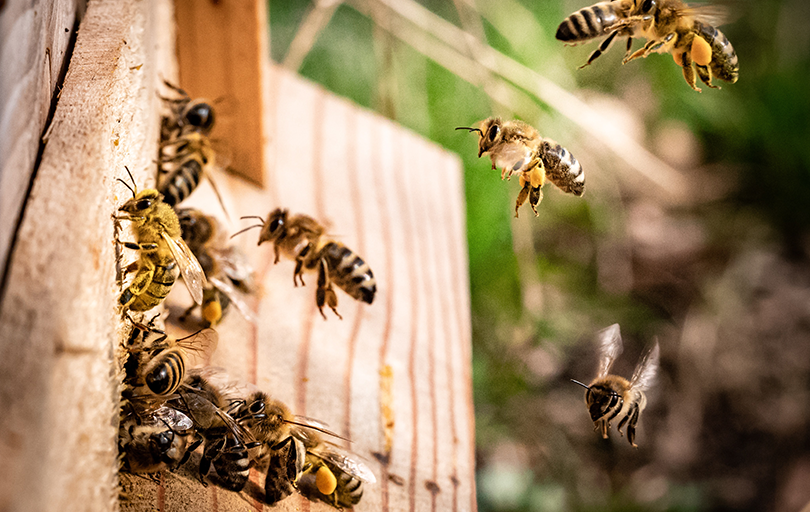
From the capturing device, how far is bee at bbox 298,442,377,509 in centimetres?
113

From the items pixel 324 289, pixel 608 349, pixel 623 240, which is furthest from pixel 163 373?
pixel 623 240

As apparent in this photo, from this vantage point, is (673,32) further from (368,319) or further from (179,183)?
(179,183)

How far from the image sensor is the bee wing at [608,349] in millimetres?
1460

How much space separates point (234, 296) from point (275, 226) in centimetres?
21

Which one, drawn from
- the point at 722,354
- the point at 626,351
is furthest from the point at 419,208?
the point at 722,354

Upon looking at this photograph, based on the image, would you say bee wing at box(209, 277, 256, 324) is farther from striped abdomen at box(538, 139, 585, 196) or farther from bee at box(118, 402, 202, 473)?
striped abdomen at box(538, 139, 585, 196)

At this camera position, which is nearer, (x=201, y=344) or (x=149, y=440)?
(x=149, y=440)

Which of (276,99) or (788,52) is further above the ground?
(788,52)

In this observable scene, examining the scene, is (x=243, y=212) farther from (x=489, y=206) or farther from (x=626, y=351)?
(x=626, y=351)

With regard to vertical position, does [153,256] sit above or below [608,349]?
below

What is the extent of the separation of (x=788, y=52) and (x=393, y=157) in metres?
3.19

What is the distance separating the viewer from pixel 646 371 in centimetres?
148

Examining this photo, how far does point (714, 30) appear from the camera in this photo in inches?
49.1

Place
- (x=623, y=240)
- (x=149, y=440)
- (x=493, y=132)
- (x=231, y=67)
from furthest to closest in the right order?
1. (x=623, y=240)
2. (x=231, y=67)
3. (x=493, y=132)
4. (x=149, y=440)
